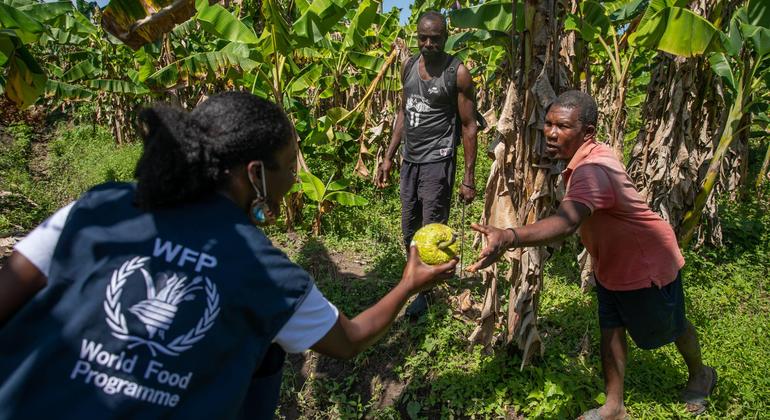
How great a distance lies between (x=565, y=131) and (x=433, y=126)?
153 cm

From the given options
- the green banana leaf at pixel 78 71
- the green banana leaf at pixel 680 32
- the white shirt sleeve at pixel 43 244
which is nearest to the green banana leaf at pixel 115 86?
the green banana leaf at pixel 78 71

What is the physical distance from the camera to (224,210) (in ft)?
4.75

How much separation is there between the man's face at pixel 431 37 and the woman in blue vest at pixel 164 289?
252cm

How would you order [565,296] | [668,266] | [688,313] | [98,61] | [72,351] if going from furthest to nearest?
1. [98,61]
2. [565,296]
3. [688,313]
4. [668,266]
5. [72,351]

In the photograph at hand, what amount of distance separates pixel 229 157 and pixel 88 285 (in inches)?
18.9

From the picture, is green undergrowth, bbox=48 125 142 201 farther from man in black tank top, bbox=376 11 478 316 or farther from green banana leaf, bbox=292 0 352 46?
man in black tank top, bbox=376 11 478 316

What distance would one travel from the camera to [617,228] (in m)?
2.63

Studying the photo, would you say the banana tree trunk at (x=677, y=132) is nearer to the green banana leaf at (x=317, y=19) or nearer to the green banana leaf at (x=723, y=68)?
the green banana leaf at (x=723, y=68)

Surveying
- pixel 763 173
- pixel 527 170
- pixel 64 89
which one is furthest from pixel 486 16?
pixel 64 89

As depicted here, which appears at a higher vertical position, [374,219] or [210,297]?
[210,297]

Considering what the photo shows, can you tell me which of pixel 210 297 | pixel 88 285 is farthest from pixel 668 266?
pixel 88 285

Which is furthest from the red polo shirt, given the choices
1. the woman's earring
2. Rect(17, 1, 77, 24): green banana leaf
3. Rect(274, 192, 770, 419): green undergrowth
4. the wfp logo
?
Rect(17, 1, 77, 24): green banana leaf

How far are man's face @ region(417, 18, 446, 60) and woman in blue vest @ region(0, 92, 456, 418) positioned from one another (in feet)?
8.27

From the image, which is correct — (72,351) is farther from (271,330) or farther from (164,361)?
(271,330)
